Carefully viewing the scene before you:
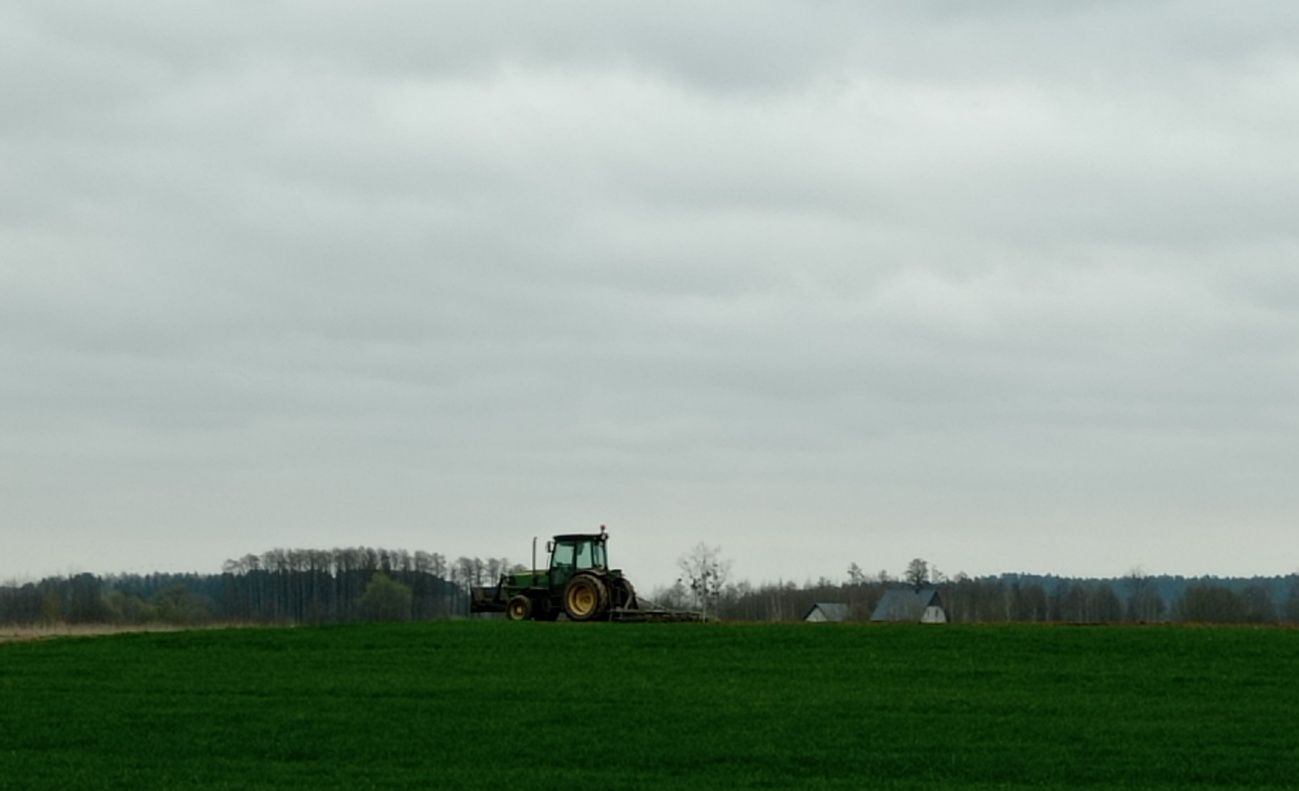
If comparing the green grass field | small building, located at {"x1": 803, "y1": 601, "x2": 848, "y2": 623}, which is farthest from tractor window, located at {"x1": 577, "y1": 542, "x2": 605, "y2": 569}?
small building, located at {"x1": 803, "y1": 601, "x2": 848, "y2": 623}

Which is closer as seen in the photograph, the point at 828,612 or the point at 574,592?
the point at 574,592

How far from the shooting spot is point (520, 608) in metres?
47.6

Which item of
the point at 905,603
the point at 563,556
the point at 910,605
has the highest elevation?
the point at 563,556

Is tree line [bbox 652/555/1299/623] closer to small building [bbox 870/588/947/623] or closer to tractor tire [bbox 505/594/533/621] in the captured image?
small building [bbox 870/588/947/623]

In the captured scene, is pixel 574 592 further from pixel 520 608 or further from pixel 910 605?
pixel 910 605

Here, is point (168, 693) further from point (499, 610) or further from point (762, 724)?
point (499, 610)

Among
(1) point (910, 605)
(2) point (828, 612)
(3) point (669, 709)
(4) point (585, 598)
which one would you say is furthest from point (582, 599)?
(2) point (828, 612)

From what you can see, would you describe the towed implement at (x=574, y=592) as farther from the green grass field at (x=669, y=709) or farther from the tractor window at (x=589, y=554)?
the green grass field at (x=669, y=709)

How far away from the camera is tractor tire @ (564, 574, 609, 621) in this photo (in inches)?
1795

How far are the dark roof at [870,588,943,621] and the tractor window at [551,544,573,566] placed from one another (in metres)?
64.0

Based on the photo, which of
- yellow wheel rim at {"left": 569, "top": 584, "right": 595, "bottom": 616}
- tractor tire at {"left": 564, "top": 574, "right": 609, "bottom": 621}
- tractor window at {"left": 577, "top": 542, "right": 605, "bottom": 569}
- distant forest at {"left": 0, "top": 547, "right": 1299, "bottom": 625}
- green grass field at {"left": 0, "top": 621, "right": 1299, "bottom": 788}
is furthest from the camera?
distant forest at {"left": 0, "top": 547, "right": 1299, "bottom": 625}

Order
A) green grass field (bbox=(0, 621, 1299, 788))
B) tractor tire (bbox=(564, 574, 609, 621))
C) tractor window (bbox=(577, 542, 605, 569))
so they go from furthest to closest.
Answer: tractor window (bbox=(577, 542, 605, 569)) < tractor tire (bbox=(564, 574, 609, 621)) < green grass field (bbox=(0, 621, 1299, 788))

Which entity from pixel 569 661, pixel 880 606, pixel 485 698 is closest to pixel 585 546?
pixel 569 661

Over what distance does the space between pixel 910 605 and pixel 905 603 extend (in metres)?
0.96
